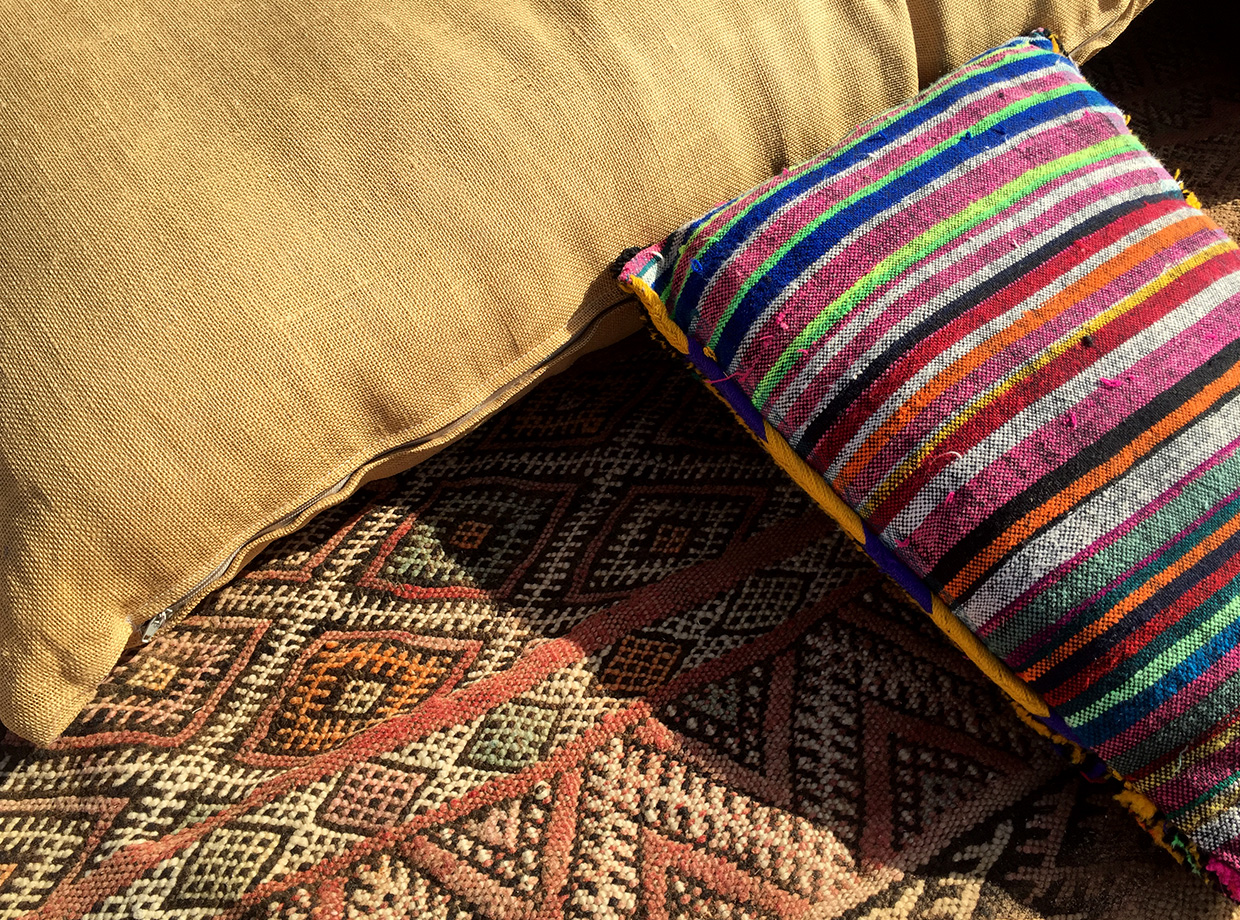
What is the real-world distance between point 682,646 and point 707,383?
27 cm

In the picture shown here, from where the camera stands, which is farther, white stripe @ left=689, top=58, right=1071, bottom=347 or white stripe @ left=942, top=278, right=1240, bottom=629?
white stripe @ left=689, top=58, right=1071, bottom=347

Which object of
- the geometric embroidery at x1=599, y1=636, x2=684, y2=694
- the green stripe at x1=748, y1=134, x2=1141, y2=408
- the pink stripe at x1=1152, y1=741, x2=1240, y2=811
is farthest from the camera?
the geometric embroidery at x1=599, y1=636, x2=684, y2=694

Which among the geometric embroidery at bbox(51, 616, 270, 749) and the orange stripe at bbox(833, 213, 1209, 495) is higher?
the geometric embroidery at bbox(51, 616, 270, 749)

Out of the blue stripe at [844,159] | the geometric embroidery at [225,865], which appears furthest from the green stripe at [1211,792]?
the geometric embroidery at [225,865]

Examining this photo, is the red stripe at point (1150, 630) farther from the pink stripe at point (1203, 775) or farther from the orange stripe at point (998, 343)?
the orange stripe at point (998, 343)

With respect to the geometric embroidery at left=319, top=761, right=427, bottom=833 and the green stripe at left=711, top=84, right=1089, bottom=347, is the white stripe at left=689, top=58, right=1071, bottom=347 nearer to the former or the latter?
the green stripe at left=711, top=84, right=1089, bottom=347

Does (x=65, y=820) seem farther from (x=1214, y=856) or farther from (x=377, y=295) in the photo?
(x=1214, y=856)

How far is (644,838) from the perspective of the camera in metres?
0.83

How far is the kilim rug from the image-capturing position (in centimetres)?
81

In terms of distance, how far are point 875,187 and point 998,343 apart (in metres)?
0.20

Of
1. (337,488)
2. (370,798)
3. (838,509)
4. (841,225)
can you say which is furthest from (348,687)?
(841,225)

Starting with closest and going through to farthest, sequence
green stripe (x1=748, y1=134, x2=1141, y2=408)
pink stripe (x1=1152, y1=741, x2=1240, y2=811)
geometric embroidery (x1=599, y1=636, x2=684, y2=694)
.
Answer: pink stripe (x1=1152, y1=741, x2=1240, y2=811) → green stripe (x1=748, y1=134, x2=1141, y2=408) → geometric embroidery (x1=599, y1=636, x2=684, y2=694)

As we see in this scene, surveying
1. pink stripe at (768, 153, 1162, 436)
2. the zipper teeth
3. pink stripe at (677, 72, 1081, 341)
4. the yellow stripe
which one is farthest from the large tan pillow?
the yellow stripe

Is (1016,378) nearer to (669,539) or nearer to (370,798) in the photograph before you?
(669,539)
